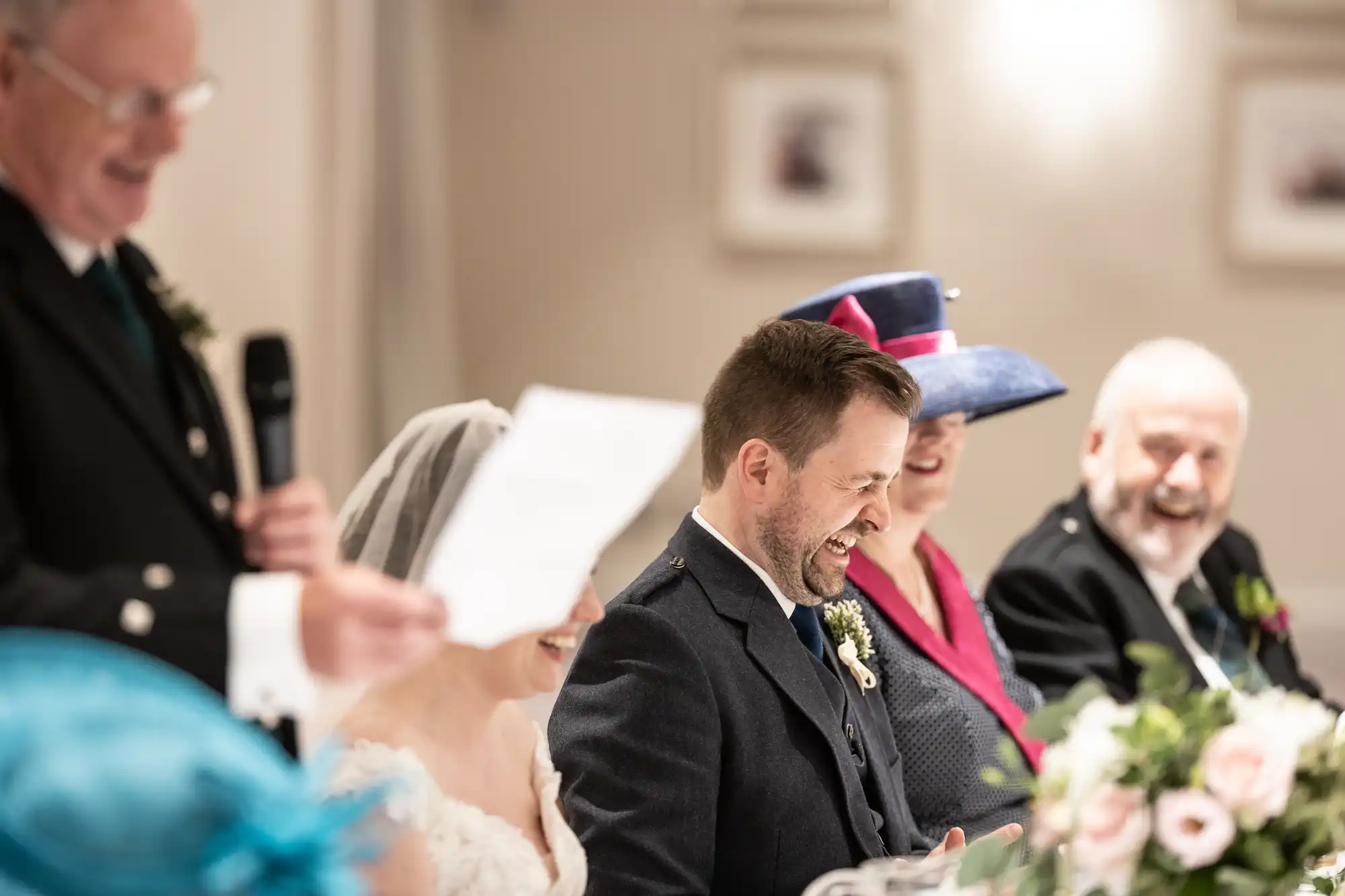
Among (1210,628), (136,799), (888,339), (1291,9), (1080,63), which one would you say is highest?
(1291,9)

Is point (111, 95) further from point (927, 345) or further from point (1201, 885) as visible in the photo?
point (927, 345)

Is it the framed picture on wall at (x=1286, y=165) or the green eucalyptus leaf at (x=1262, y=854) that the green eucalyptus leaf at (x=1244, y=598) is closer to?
the green eucalyptus leaf at (x=1262, y=854)

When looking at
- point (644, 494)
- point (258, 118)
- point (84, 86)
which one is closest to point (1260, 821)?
point (644, 494)

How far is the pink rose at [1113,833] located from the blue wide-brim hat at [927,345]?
3.72 feet

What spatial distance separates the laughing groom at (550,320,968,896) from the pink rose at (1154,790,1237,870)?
0.63 meters

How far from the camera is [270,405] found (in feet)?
4.20

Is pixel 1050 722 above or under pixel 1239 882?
above

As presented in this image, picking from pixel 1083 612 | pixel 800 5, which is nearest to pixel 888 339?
pixel 1083 612

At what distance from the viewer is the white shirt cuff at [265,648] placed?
1195 mm

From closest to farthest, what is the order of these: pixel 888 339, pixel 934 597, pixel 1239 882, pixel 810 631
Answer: pixel 1239 882, pixel 810 631, pixel 888 339, pixel 934 597

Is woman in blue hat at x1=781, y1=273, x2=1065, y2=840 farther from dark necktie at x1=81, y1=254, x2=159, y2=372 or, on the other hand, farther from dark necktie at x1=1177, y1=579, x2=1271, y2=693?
dark necktie at x1=81, y1=254, x2=159, y2=372

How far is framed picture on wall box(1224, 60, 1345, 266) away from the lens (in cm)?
512

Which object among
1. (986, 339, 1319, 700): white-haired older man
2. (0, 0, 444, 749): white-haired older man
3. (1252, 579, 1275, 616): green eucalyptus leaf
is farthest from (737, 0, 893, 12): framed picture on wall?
(0, 0, 444, 749): white-haired older man

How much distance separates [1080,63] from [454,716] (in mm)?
4081
